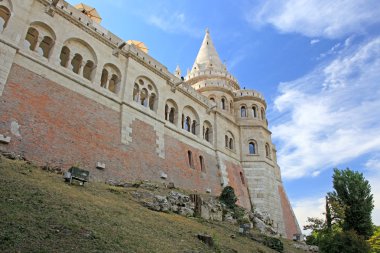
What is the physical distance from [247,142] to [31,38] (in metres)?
23.0

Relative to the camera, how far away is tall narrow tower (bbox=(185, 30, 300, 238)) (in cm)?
3231

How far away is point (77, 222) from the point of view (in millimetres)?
9875

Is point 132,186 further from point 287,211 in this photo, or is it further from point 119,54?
point 287,211

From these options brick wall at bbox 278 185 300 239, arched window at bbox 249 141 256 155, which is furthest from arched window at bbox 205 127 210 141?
brick wall at bbox 278 185 300 239

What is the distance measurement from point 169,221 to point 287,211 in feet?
80.8

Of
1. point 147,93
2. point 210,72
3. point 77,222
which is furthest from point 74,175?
point 210,72

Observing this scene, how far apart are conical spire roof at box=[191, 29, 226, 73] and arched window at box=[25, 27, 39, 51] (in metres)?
23.0

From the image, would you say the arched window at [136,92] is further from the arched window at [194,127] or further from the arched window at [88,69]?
the arched window at [194,127]

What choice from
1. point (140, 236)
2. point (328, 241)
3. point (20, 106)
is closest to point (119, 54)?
point (20, 106)

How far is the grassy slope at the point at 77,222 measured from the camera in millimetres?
8289

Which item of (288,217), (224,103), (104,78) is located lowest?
(288,217)

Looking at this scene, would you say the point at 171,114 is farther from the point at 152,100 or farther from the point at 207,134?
the point at 207,134

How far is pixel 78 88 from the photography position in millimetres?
21266

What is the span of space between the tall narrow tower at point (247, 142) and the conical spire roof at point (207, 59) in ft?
5.01
